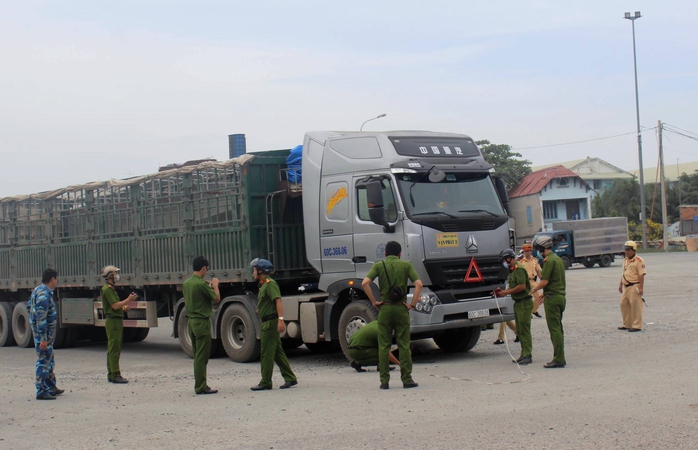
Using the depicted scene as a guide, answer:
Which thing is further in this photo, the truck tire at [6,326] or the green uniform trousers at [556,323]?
the truck tire at [6,326]

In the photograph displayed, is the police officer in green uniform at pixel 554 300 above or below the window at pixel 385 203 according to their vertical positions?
below

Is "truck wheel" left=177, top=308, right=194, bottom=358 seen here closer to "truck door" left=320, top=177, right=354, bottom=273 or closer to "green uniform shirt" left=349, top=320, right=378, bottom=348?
"truck door" left=320, top=177, right=354, bottom=273

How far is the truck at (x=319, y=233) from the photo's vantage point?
1184cm

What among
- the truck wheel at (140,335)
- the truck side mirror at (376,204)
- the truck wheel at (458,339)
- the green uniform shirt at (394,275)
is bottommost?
the truck wheel at (140,335)

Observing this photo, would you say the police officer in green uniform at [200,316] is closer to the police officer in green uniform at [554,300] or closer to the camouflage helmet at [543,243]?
the police officer in green uniform at [554,300]

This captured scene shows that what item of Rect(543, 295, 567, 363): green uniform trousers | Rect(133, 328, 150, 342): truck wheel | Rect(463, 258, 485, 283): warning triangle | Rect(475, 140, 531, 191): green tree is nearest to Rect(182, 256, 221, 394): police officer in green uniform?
Rect(463, 258, 485, 283): warning triangle

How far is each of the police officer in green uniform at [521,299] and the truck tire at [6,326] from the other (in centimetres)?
1261

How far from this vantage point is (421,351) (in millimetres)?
14281

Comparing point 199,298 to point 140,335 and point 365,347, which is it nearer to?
point 365,347

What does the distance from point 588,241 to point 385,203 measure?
3201 cm

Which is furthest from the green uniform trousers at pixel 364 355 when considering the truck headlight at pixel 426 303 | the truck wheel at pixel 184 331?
the truck wheel at pixel 184 331

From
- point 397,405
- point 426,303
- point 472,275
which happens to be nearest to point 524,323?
point 472,275

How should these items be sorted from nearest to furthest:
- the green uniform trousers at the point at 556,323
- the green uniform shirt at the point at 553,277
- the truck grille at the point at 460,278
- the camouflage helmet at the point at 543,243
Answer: the green uniform trousers at the point at 556,323 < the green uniform shirt at the point at 553,277 < the camouflage helmet at the point at 543,243 < the truck grille at the point at 460,278

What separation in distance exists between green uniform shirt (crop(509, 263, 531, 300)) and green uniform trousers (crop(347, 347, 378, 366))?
2.15 meters
